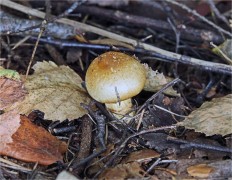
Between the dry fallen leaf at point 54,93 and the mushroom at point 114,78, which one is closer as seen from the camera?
the mushroom at point 114,78

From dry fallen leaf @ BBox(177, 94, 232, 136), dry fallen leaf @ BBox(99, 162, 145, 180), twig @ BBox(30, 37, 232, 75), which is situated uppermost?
twig @ BBox(30, 37, 232, 75)

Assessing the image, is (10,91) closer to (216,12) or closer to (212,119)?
(212,119)

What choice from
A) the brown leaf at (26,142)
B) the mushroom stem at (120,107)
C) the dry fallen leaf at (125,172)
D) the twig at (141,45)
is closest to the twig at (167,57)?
the twig at (141,45)

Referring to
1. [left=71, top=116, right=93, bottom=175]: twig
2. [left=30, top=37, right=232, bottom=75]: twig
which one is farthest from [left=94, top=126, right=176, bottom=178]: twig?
[left=30, top=37, right=232, bottom=75]: twig

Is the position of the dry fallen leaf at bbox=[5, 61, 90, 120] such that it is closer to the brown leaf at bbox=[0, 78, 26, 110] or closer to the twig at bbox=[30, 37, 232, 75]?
the brown leaf at bbox=[0, 78, 26, 110]

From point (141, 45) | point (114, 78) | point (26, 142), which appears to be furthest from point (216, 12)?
point (26, 142)

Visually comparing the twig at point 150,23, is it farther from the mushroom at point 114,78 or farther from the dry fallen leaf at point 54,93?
the mushroom at point 114,78
